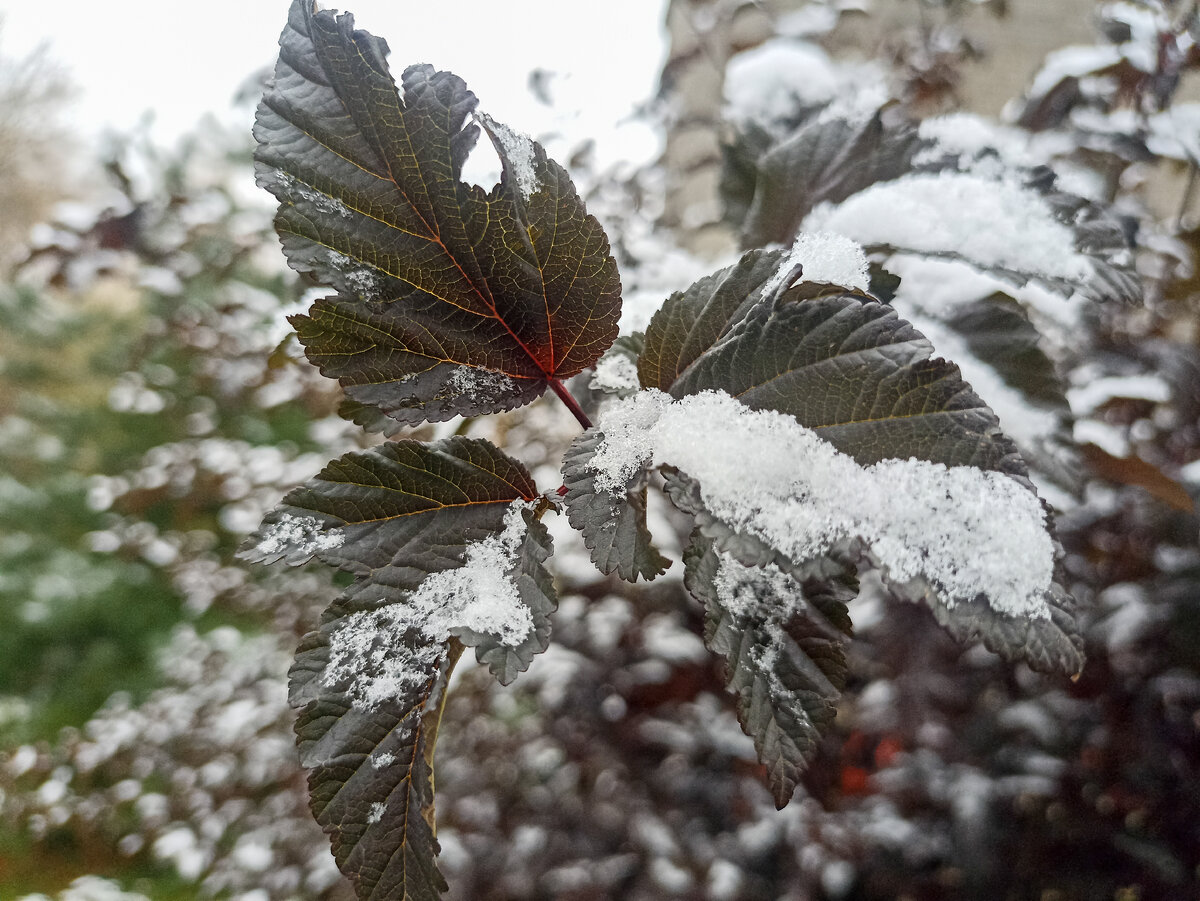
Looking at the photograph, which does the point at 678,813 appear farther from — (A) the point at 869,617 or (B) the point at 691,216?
(B) the point at 691,216

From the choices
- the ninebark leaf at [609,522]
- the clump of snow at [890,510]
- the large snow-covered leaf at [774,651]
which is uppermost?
the ninebark leaf at [609,522]

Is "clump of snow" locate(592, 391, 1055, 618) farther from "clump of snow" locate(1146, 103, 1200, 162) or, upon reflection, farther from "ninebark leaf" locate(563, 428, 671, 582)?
"clump of snow" locate(1146, 103, 1200, 162)

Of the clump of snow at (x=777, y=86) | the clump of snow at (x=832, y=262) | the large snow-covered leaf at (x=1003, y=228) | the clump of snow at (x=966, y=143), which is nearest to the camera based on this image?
the clump of snow at (x=832, y=262)

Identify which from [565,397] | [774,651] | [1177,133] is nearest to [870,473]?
[774,651]

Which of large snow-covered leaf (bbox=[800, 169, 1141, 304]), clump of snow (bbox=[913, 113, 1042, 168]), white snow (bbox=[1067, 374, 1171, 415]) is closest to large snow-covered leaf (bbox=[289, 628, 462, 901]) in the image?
large snow-covered leaf (bbox=[800, 169, 1141, 304])

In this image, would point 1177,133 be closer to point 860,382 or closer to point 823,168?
point 823,168

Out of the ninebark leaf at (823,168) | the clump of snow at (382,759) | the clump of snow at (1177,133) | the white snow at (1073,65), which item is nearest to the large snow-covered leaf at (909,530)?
the clump of snow at (382,759)

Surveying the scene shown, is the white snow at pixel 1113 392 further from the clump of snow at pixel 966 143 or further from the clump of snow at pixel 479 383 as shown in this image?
the clump of snow at pixel 479 383

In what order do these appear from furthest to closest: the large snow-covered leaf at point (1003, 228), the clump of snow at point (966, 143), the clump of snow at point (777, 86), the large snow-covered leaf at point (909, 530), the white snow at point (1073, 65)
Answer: the white snow at point (1073, 65)
the clump of snow at point (777, 86)
the clump of snow at point (966, 143)
the large snow-covered leaf at point (1003, 228)
the large snow-covered leaf at point (909, 530)
